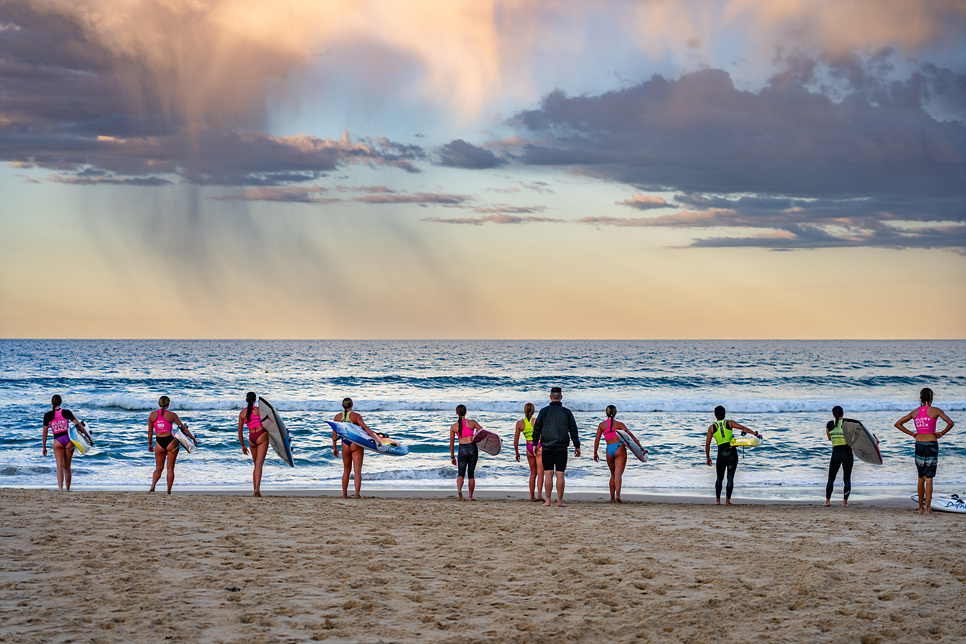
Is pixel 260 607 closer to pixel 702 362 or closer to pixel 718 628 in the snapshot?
pixel 718 628

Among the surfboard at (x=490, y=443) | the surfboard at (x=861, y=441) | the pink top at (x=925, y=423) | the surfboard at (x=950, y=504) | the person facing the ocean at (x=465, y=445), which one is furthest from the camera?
the surfboard at (x=490, y=443)

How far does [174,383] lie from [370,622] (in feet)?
145

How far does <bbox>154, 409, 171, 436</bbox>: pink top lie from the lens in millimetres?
12398

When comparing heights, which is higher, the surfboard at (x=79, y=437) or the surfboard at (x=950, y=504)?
the surfboard at (x=79, y=437)

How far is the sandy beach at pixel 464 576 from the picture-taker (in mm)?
5629

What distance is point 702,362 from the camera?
2876 inches

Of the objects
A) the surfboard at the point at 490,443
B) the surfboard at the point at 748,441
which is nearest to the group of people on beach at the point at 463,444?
the surfboard at the point at 748,441

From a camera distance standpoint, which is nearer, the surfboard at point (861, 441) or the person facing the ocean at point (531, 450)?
the person facing the ocean at point (531, 450)

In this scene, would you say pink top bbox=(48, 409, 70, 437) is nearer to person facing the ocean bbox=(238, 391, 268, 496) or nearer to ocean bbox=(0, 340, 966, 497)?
ocean bbox=(0, 340, 966, 497)

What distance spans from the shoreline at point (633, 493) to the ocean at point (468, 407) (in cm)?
42

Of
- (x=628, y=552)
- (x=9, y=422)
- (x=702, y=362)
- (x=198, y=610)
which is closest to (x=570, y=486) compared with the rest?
(x=628, y=552)

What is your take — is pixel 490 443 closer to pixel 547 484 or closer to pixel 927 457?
pixel 547 484

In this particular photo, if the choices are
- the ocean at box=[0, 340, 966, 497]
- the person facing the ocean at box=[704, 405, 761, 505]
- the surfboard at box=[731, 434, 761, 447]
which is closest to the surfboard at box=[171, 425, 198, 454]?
the ocean at box=[0, 340, 966, 497]

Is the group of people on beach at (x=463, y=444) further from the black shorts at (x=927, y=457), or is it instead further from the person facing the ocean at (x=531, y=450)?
the black shorts at (x=927, y=457)
